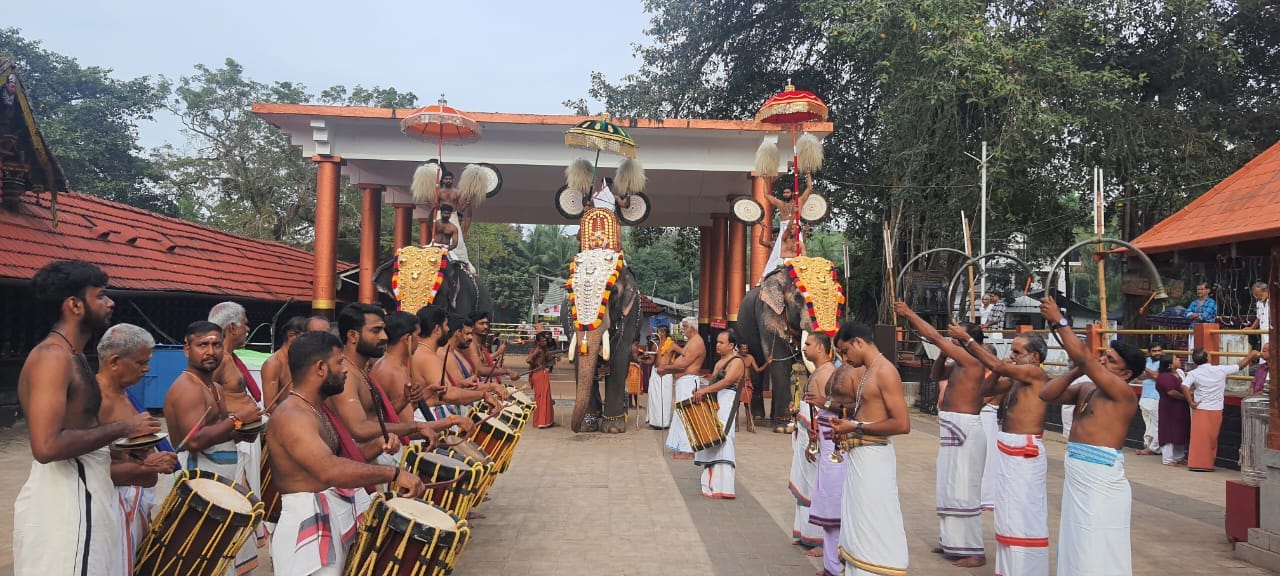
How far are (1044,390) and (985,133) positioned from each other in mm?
14527

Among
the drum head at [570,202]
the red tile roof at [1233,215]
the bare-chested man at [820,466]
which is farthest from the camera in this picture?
the drum head at [570,202]

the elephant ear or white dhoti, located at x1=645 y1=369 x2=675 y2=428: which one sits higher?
the elephant ear

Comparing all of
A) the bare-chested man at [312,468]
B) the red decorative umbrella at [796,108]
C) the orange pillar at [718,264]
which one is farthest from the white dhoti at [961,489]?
the orange pillar at [718,264]

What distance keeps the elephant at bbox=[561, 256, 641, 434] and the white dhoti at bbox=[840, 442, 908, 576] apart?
6.31 metres

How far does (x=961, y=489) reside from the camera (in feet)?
18.1

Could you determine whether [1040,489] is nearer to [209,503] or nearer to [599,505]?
[599,505]

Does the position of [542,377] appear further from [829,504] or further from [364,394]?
[364,394]

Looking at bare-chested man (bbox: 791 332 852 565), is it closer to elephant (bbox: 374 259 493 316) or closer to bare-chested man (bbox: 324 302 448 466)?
bare-chested man (bbox: 324 302 448 466)

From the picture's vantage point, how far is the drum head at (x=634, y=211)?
12055 millimetres

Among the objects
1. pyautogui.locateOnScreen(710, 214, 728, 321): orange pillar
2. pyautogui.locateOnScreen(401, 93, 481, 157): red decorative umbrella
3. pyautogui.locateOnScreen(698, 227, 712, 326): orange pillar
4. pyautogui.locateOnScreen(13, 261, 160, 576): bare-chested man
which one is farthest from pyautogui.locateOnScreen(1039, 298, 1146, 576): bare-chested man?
pyautogui.locateOnScreen(698, 227, 712, 326): orange pillar

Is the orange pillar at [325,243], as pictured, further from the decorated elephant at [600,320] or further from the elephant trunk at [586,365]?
the elephant trunk at [586,365]

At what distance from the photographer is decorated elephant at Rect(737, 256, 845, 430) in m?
10.5

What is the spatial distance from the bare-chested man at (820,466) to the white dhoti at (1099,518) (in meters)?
1.17

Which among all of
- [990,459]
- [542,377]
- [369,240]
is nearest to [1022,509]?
[990,459]
